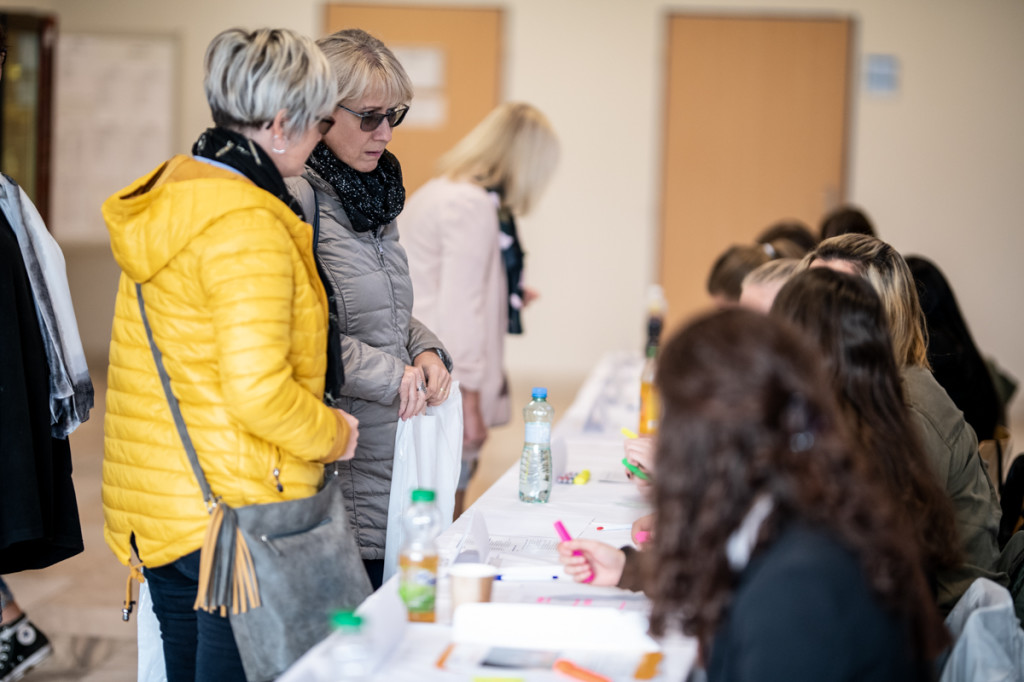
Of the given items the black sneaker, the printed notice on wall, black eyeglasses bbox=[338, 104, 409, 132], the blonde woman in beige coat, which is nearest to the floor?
the black sneaker

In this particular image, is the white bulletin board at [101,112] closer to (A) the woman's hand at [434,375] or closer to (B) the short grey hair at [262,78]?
(A) the woman's hand at [434,375]

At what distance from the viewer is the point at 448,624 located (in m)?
1.42

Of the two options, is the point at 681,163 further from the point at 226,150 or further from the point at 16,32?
the point at 226,150

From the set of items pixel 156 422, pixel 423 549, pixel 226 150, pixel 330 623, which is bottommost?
pixel 330 623


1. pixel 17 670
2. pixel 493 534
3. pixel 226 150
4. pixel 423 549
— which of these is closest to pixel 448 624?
pixel 423 549

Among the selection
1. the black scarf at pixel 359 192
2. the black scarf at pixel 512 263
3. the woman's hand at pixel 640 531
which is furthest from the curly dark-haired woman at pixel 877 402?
the black scarf at pixel 512 263

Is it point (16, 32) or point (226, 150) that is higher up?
point (16, 32)

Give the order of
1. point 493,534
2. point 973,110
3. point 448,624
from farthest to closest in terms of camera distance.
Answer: point 973,110 → point 493,534 → point 448,624

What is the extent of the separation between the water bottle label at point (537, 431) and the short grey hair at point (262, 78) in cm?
83

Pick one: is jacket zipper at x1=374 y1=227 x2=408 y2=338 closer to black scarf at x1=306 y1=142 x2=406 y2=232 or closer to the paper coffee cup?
black scarf at x1=306 y1=142 x2=406 y2=232

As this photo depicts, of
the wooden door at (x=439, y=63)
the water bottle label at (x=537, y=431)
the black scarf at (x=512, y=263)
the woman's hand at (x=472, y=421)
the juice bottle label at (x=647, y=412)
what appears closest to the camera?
the water bottle label at (x=537, y=431)

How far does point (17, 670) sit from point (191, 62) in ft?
18.3

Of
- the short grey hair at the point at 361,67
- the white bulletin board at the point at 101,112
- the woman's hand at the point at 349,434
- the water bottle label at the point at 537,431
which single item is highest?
the white bulletin board at the point at 101,112

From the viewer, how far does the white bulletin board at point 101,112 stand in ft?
23.8
